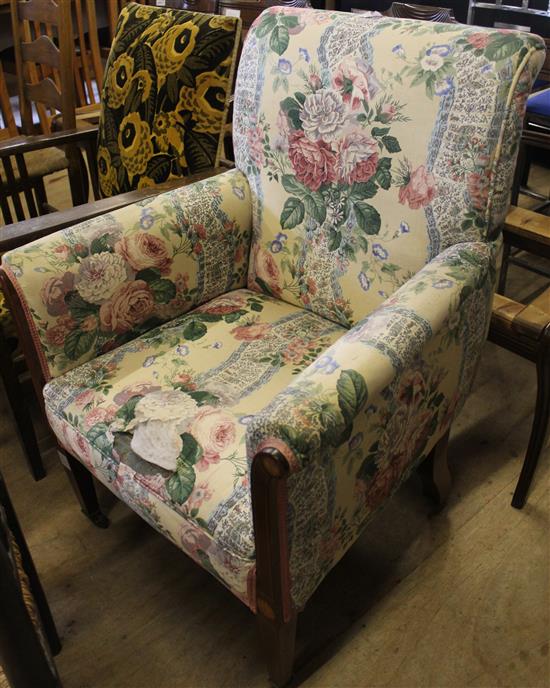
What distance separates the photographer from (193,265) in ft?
4.28

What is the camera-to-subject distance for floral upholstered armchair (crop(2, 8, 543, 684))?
88 centimetres

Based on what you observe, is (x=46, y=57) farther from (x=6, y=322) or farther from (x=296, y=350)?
(x=296, y=350)

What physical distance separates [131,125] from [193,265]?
48cm

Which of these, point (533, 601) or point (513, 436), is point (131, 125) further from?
point (533, 601)

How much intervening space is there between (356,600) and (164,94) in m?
1.18

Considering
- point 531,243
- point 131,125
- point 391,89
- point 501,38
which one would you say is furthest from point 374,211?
point 131,125

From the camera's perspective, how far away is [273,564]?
0.86m

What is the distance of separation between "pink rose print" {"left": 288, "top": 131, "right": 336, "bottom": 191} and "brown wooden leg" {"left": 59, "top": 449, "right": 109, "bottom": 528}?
28.5 inches

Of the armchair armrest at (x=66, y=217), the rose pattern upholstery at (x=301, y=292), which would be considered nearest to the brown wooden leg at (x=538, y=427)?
the rose pattern upholstery at (x=301, y=292)

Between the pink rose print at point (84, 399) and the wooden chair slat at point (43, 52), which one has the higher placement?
the wooden chair slat at point (43, 52)

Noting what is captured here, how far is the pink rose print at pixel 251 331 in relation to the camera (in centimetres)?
124

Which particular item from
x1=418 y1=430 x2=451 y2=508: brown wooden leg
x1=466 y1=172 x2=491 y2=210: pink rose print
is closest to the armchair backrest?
x1=466 y1=172 x2=491 y2=210: pink rose print

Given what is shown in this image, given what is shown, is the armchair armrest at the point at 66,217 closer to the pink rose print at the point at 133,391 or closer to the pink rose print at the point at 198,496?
the pink rose print at the point at 133,391

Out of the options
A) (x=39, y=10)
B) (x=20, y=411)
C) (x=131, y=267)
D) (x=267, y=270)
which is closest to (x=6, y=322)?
(x=20, y=411)
